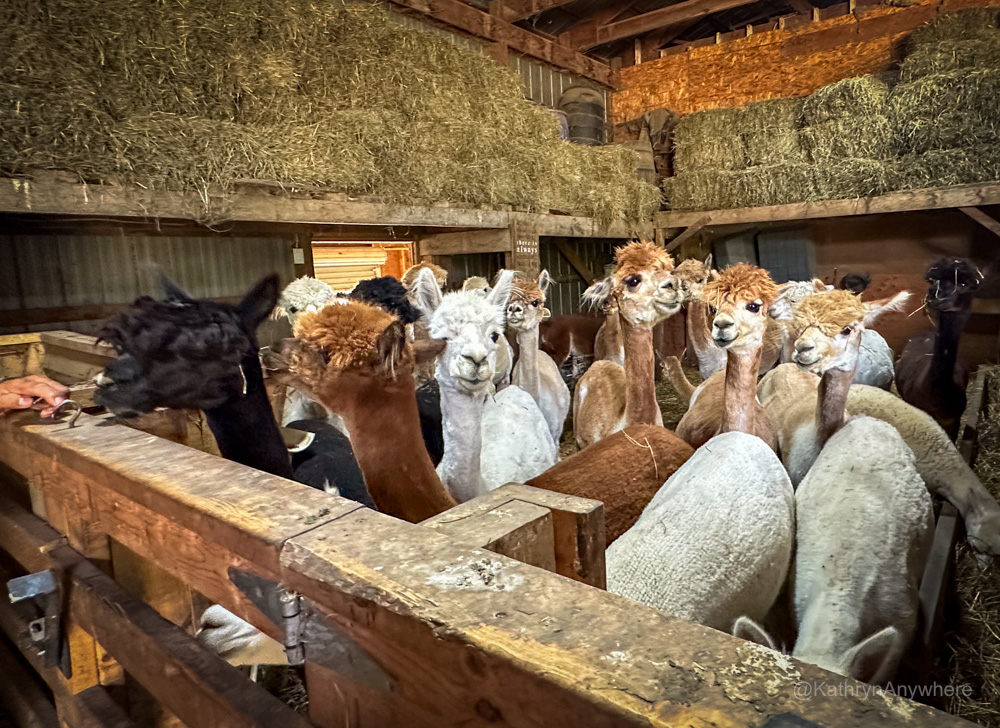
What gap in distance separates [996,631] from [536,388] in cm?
312

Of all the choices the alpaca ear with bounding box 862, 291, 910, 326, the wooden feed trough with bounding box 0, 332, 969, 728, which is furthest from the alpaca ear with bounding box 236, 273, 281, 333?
the alpaca ear with bounding box 862, 291, 910, 326

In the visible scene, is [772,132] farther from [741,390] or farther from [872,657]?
[872,657]

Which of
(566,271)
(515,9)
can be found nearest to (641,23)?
(515,9)

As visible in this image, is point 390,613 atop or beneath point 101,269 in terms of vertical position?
beneath

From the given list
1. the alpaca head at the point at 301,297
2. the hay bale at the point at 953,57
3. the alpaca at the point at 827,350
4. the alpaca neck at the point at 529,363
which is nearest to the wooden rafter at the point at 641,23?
the hay bale at the point at 953,57

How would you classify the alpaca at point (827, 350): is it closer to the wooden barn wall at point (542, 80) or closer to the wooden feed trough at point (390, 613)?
the wooden feed trough at point (390, 613)

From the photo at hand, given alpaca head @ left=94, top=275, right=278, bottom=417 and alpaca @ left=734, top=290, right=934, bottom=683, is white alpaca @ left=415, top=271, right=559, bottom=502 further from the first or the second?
alpaca @ left=734, top=290, right=934, bottom=683

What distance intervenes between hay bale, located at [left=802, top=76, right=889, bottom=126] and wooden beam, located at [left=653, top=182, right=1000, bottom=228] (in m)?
1.40

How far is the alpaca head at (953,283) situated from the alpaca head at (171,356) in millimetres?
5217

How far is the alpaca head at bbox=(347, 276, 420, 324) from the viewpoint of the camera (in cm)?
312

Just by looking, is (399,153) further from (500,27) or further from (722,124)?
(722,124)

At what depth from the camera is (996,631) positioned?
2.68 m

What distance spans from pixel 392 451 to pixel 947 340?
4.82 metres

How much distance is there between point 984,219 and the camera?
6766mm
